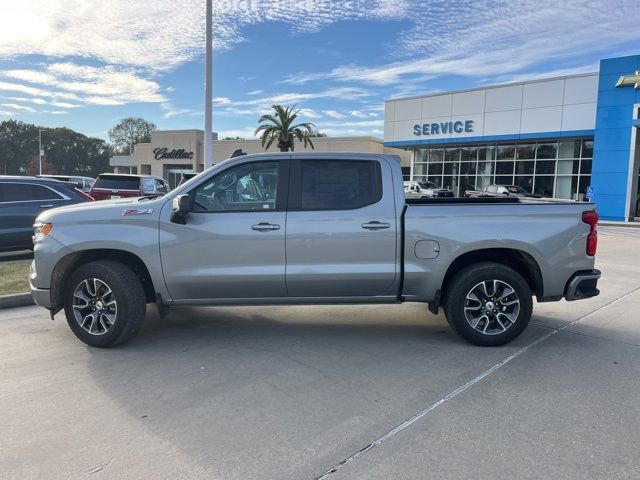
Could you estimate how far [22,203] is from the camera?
9.94m

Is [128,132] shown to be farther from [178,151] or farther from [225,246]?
[225,246]

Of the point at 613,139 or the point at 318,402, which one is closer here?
the point at 318,402

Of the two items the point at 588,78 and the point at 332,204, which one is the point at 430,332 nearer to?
the point at 332,204

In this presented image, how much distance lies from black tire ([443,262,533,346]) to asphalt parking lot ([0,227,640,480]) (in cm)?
18

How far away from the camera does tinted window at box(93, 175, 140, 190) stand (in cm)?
1648

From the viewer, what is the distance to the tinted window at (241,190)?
5.17 m

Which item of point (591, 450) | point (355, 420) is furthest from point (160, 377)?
point (591, 450)

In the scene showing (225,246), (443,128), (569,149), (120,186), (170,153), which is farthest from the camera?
(170,153)

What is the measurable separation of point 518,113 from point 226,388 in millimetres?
31005

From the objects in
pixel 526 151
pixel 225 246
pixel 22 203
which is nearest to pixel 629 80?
pixel 526 151

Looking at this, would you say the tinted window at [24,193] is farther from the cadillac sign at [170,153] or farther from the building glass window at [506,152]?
the cadillac sign at [170,153]

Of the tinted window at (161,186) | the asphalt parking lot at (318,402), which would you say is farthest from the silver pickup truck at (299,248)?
the tinted window at (161,186)

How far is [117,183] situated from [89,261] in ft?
→ 40.4

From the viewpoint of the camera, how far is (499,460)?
3.15m
